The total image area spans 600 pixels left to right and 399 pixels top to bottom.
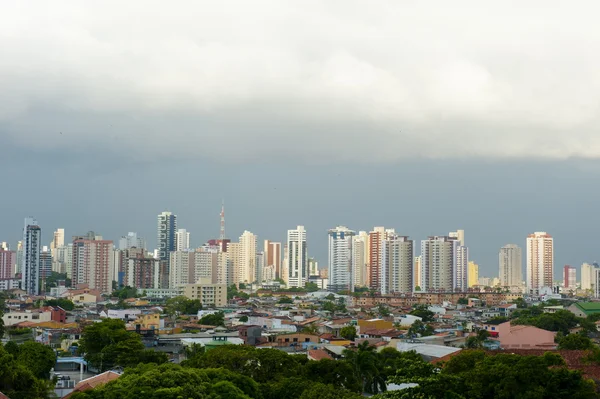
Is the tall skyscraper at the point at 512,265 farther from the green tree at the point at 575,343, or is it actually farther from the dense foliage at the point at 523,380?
the dense foliage at the point at 523,380

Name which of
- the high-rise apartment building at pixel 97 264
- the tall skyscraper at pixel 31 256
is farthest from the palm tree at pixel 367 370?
the high-rise apartment building at pixel 97 264

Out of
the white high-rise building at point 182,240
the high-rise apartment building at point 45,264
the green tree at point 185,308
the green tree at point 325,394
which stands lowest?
the green tree at point 185,308

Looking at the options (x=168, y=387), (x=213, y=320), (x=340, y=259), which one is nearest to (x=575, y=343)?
(x=168, y=387)

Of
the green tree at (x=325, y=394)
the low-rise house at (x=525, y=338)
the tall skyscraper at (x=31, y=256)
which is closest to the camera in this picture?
the green tree at (x=325, y=394)

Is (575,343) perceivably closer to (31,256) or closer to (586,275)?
(31,256)

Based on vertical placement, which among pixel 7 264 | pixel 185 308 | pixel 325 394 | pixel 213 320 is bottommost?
pixel 185 308

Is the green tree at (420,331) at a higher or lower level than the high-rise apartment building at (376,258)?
lower

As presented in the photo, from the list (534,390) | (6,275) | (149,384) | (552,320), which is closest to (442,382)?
(534,390)
